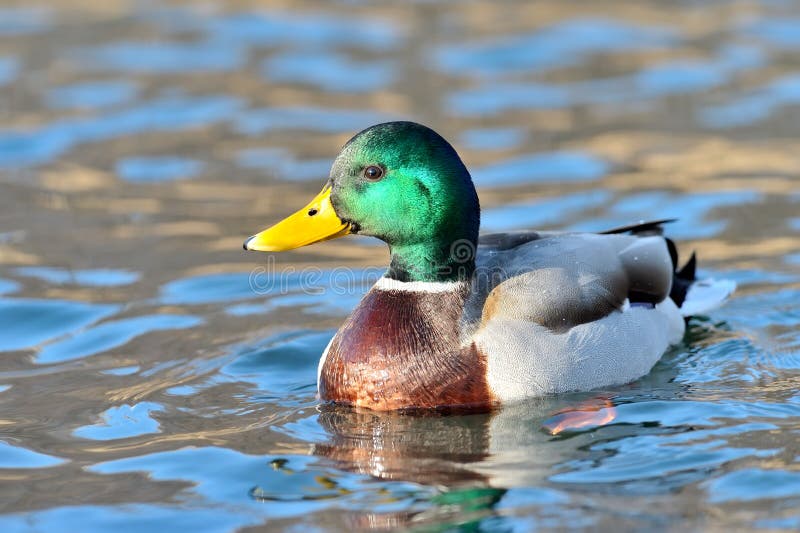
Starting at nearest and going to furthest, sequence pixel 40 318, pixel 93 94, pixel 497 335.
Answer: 1. pixel 497 335
2. pixel 40 318
3. pixel 93 94

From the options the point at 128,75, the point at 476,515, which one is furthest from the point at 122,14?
the point at 476,515

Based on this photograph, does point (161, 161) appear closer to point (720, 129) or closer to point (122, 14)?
A: point (122, 14)

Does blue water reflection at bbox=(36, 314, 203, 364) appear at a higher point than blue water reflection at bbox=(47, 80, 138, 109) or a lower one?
lower

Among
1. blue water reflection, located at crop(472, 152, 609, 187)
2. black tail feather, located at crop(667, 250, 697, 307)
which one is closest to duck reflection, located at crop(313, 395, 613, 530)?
black tail feather, located at crop(667, 250, 697, 307)

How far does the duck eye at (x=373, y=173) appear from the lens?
259 inches

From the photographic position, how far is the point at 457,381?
Answer: 648cm

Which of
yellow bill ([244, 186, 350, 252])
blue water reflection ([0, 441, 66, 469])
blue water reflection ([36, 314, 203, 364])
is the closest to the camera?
blue water reflection ([0, 441, 66, 469])

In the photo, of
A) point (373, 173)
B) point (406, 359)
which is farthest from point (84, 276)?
point (406, 359)

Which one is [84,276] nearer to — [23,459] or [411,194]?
[23,459]

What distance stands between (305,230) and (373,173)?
47 cm

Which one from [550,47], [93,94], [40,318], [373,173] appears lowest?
[40,318]

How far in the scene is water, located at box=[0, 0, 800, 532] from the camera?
5.63 meters

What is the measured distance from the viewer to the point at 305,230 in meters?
6.68

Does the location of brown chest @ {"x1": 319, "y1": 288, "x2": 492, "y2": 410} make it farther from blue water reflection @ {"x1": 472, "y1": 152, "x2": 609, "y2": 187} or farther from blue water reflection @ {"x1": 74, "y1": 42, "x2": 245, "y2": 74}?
blue water reflection @ {"x1": 74, "y1": 42, "x2": 245, "y2": 74}
